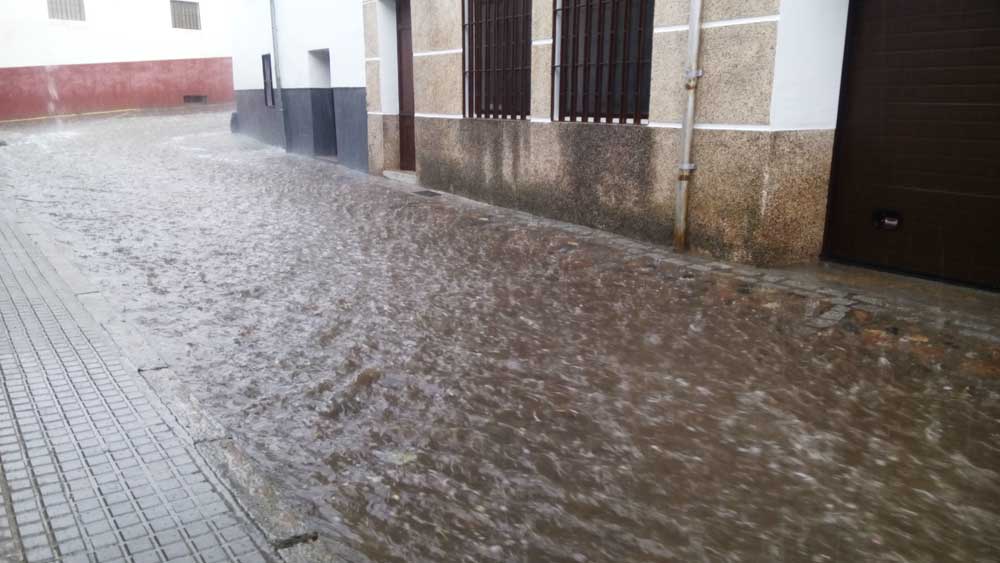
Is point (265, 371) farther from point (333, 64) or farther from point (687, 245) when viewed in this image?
point (333, 64)

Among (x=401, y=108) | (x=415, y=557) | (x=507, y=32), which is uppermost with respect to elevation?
(x=507, y=32)

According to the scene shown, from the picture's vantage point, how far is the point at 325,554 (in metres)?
2.83

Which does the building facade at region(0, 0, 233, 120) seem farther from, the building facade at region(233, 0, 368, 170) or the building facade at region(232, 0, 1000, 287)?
the building facade at region(232, 0, 1000, 287)

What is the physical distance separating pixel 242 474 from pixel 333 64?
43.4 feet

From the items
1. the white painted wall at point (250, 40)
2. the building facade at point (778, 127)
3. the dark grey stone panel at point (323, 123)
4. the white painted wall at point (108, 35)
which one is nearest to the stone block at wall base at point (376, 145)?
the dark grey stone panel at point (323, 123)

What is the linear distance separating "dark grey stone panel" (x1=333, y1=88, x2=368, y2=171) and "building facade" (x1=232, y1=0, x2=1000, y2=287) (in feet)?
18.3

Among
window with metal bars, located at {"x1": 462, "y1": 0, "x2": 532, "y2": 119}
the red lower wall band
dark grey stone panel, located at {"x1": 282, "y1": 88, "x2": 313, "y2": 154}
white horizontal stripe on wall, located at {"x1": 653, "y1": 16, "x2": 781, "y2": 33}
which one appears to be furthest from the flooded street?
the red lower wall band

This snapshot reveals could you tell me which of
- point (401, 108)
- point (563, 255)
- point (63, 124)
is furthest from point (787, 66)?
point (63, 124)

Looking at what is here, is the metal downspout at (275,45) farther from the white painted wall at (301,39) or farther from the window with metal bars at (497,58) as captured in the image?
the window with metal bars at (497,58)

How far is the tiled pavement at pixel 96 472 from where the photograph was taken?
2822 millimetres

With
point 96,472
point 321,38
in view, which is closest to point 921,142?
point 96,472

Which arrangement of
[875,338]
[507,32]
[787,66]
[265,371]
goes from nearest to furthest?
[265,371] < [875,338] < [787,66] < [507,32]

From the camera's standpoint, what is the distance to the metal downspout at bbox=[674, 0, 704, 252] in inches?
285

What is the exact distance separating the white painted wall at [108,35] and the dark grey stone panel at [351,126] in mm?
8219
